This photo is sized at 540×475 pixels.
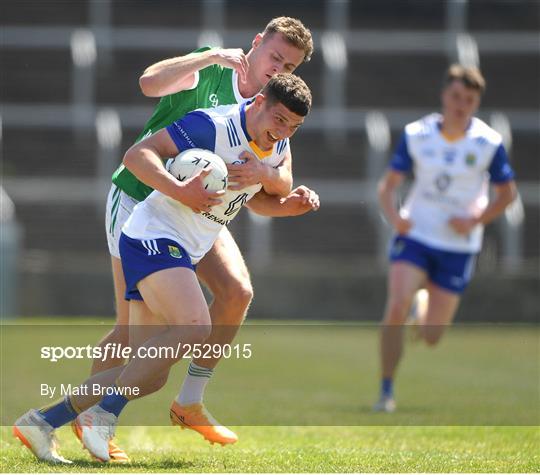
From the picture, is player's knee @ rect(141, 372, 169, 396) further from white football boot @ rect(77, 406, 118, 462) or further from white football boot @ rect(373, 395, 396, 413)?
white football boot @ rect(373, 395, 396, 413)

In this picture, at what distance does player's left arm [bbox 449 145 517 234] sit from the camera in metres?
10.1

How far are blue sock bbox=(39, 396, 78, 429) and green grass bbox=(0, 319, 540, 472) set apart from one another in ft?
0.69

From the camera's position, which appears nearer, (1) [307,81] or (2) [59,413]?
(2) [59,413]

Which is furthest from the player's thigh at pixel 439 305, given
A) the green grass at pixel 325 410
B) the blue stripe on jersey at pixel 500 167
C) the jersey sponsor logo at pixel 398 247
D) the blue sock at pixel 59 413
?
the blue sock at pixel 59 413

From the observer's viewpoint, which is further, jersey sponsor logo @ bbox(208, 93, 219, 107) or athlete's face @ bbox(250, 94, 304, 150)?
jersey sponsor logo @ bbox(208, 93, 219, 107)

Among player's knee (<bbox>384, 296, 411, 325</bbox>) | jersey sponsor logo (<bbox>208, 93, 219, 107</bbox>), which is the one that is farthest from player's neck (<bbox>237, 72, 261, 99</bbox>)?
player's knee (<bbox>384, 296, 411, 325</bbox>)

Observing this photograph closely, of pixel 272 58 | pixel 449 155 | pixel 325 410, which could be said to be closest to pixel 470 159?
pixel 449 155

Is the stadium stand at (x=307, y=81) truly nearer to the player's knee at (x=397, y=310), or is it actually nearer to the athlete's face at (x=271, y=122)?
the player's knee at (x=397, y=310)

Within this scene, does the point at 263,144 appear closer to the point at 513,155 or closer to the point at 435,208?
the point at 435,208

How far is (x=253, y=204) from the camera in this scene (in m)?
6.37

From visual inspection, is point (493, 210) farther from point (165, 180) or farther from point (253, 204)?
point (165, 180)

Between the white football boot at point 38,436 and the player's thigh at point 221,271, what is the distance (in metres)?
1.12

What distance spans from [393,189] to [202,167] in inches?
179

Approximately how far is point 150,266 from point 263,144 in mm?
818
